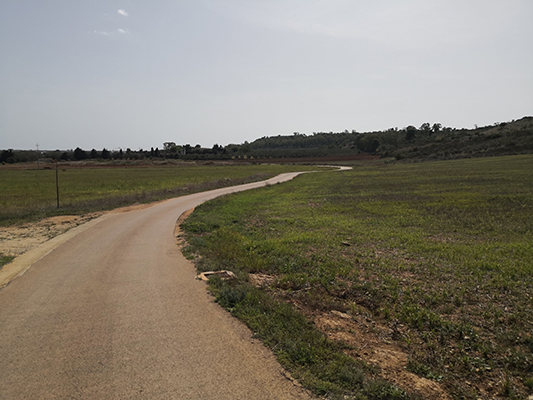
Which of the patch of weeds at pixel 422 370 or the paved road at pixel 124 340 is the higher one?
the paved road at pixel 124 340

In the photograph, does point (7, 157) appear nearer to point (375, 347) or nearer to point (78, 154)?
point (78, 154)

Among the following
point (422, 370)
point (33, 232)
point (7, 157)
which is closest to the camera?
point (422, 370)

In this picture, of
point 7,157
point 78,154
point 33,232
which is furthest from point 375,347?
point 78,154

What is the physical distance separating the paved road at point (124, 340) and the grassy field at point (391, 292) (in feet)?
2.14

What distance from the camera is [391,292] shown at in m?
8.68

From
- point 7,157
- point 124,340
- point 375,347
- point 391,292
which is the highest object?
point 7,157

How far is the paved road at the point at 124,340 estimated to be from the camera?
190 inches

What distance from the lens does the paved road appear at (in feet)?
15.8

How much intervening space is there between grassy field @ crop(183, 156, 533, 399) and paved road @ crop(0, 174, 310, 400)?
65 centimetres

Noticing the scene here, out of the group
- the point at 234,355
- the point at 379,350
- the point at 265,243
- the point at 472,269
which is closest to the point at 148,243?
the point at 265,243

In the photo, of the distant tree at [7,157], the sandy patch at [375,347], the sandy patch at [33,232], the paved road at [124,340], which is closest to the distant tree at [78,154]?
the distant tree at [7,157]

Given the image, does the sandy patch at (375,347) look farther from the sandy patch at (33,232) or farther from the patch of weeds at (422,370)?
the sandy patch at (33,232)

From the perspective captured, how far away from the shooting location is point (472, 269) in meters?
9.91

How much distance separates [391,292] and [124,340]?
641 cm
